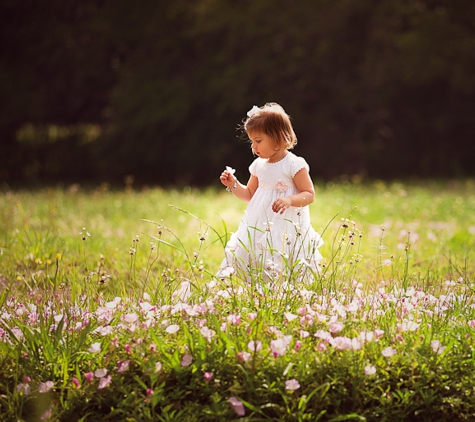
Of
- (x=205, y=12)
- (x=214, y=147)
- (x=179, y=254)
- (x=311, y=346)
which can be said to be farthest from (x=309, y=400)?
(x=205, y=12)

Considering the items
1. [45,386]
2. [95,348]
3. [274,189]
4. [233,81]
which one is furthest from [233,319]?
[233,81]

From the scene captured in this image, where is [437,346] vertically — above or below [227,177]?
below

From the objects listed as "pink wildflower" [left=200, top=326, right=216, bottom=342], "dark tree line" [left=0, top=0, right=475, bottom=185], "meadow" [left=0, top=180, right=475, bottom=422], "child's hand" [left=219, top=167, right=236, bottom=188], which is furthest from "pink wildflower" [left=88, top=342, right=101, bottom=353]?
"dark tree line" [left=0, top=0, right=475, bottom=185]

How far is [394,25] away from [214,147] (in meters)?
5.49

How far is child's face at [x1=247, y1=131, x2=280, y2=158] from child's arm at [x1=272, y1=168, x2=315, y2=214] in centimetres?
23

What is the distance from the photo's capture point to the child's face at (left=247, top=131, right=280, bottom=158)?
13.0ft

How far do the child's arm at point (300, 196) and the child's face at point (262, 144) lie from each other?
228mm

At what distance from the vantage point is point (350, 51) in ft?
53.6

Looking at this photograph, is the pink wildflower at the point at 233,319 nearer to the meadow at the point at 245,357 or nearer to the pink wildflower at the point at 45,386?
the meadow at the point at 245,357

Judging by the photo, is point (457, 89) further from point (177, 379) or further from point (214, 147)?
point (177, 379)

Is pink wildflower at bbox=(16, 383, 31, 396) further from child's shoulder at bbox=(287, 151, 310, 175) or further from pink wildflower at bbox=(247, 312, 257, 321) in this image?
child's shoulder at bbox=(287, 151, 310, 175)

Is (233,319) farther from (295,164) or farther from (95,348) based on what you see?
(295,164)

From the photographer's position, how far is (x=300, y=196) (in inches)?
154

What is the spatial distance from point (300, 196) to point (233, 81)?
12580mm
